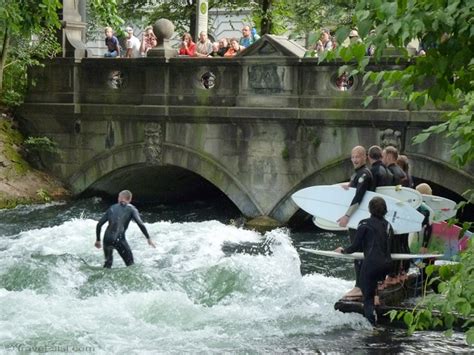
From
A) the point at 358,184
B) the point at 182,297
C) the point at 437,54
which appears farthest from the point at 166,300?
the point at 437,54

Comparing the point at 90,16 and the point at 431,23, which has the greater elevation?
the point at 90,16

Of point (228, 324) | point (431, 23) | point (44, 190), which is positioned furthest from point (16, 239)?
point (431, 23)

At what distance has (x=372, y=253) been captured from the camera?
1354cm

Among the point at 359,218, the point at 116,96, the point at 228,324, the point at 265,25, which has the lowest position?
the point at 228,324

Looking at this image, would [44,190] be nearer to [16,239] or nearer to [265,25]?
[16,239]

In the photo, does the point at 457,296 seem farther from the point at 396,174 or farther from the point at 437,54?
the point at 396,174

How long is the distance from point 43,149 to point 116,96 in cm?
Answer: 241

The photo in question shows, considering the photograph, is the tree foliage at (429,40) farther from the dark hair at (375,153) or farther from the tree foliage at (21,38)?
the tree foliage at (21,38)

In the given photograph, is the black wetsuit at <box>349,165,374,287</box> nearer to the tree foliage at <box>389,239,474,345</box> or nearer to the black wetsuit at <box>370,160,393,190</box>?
the black wetsuit at <box>370,160,393,190</box>

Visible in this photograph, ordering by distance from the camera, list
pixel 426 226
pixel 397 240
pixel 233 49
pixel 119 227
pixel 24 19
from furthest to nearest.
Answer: pixel 233 49 → pixel 24 19 → pixel 119 227 → pixel 426 226 → pixel 397 240

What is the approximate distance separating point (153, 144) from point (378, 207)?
463 inches

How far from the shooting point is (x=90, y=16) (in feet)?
110

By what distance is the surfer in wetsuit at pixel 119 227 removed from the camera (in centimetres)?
1706

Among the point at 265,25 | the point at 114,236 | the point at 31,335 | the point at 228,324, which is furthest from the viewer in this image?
the point at 265,25
